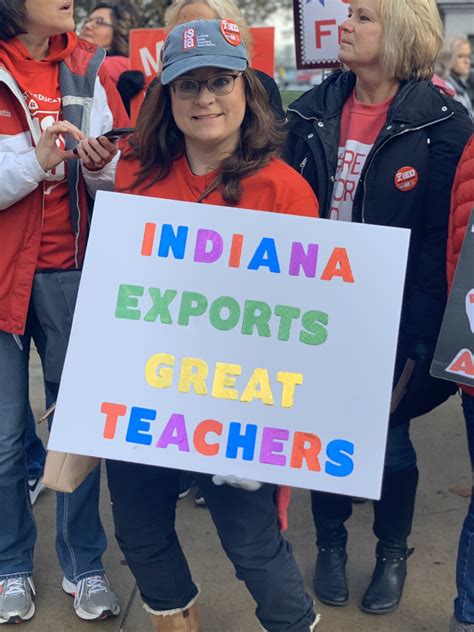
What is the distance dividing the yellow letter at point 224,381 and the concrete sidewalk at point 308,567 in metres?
1.21

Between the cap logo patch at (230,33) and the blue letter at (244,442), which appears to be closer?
the blue letter at (244,442)

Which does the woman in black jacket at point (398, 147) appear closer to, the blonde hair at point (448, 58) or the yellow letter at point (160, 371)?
the yellow letter at point (160, 371)

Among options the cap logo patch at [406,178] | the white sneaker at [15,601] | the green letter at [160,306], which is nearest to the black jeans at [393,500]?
the cap logo patch at [406,178]

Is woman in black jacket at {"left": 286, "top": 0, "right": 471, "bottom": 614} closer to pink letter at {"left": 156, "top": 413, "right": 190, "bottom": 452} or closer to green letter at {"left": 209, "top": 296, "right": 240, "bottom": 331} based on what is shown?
green letter at {"left": 209, "top": 296, "right": 240, "bottom": 331}

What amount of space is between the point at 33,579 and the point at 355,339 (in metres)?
1.80

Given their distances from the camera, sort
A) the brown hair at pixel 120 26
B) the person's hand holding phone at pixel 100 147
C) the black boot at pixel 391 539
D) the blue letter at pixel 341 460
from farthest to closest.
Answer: the brown hair at pixel 120 26
the black boot at pixel 391 539
the person's hand holding phone at pixel 100 147
the blue letter at pixel 341 460

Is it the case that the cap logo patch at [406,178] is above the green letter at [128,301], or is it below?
above

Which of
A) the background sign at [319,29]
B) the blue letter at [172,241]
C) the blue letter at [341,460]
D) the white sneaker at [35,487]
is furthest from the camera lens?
the white sneaker at [35,487]

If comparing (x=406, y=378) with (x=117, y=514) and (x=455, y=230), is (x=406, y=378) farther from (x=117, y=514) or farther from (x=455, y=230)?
(x=117, y=514)

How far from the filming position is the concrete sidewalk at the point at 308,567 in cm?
315

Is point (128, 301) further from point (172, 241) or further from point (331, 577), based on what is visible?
point (331, 577)

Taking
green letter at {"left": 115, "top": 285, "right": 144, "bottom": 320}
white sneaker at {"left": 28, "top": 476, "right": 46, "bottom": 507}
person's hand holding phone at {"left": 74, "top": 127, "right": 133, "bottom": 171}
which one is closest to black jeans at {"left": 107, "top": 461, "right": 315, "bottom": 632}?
green letter at {"left": 115, "top": 285, "right": 144, "bottom": 320}

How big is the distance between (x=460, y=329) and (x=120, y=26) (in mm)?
3314

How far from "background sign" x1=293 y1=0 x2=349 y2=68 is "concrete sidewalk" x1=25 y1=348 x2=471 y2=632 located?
1859 millimetres
